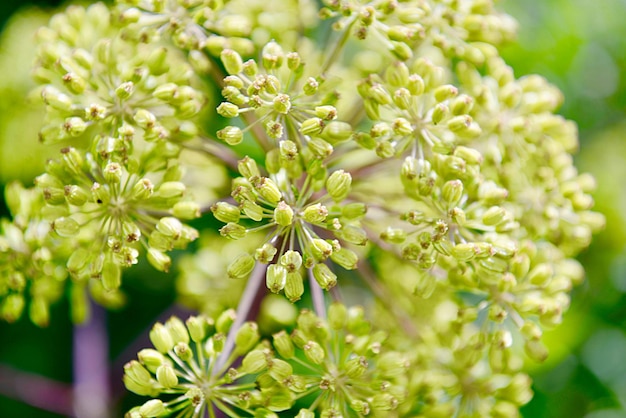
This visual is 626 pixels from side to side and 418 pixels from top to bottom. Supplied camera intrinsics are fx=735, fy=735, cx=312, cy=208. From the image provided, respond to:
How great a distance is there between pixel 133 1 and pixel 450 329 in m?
1.30

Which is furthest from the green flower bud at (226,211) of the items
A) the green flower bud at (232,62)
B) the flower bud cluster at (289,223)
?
the green flower bud at (232,62)

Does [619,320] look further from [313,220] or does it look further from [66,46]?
[66,46]

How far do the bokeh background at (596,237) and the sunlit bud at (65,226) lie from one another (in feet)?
3.22

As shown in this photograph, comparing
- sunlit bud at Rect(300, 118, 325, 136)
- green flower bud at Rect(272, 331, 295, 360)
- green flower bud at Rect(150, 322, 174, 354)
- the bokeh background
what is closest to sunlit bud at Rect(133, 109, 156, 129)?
sunlit bud at Rect(300, 118, 325, 136)

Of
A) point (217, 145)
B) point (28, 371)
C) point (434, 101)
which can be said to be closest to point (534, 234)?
point (434, 101)

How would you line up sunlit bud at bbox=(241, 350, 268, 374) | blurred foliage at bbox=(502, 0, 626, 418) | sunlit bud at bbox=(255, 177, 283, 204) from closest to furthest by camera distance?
sunlit bud at bbox=(255, 177, 283, 204) < sunlit bud at bbox=(241, 350, 268, 374) < blurred foliage at bbox=(502, 0, 626, 418)

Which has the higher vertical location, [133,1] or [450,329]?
[133,1]

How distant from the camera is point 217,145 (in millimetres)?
2238

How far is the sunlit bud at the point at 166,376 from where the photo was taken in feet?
5.84

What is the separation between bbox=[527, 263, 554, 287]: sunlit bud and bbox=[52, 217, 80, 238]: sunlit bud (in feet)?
4.02

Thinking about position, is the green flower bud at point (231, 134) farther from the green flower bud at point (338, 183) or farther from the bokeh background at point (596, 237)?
the bokeh background at point (596, 237)

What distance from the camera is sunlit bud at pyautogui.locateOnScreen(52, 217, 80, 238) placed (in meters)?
1.86

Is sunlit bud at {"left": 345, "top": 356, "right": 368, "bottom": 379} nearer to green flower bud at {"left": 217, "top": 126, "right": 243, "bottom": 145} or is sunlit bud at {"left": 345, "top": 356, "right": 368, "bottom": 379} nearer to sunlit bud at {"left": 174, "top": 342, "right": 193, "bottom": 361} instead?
Answer: sunlit bud at {"left": 174, "top": 342, "right": 193, "bottom": 361}

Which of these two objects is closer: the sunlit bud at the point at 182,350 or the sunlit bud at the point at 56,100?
the sunlit bud at the point at 182,350
